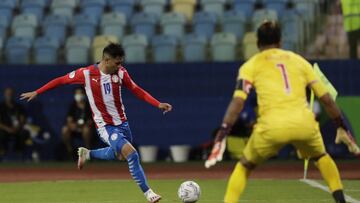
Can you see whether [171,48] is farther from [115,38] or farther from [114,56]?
[114,56]

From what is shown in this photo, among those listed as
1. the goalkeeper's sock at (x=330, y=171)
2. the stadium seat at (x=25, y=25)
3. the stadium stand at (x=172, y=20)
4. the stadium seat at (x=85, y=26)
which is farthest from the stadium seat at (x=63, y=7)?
the goalkeeper's sock at (x=330, y=171)

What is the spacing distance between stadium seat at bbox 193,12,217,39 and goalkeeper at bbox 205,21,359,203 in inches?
515

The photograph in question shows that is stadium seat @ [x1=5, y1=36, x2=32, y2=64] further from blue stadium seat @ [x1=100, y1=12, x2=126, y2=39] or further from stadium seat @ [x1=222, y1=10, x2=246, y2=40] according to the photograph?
stadium seat @ [x1=222, y1=10, x2=246, y2=40]

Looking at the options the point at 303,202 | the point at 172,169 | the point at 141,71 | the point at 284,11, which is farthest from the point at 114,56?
the point at 284,11

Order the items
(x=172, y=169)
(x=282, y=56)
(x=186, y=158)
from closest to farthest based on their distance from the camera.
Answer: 1. (x=282, y=56)
2. (x=172, y=169)
3. (x=186, y=158)

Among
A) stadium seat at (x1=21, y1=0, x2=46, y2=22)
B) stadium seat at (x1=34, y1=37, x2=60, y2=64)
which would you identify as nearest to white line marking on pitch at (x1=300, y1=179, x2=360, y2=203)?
stadium seat at (x1=34, y1=37, x2=60, y2=64)

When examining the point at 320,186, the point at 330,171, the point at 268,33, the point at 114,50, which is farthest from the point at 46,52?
the point at 330,171

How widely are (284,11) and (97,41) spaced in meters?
4.49

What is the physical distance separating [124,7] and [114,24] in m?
1.04

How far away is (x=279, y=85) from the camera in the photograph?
8.29 metres

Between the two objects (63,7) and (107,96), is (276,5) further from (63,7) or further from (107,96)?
(107,96)

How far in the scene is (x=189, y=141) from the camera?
2009cm

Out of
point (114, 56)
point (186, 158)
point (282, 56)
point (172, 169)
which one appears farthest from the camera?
point (186, 158)

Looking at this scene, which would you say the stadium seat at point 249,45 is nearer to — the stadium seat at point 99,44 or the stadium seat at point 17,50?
the stadium seat at point 99,44
